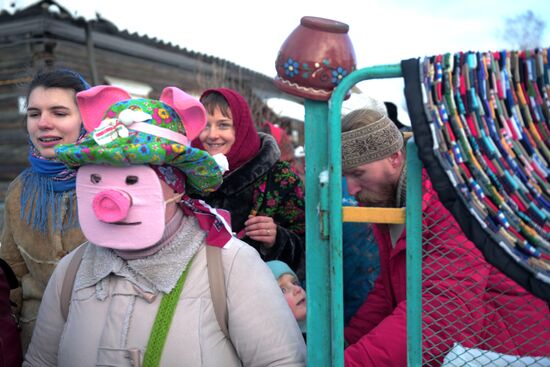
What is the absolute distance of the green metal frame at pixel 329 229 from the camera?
54.1 inches

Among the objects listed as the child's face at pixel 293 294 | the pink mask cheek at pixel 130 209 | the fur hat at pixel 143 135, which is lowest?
the child's face at pixel 293 294

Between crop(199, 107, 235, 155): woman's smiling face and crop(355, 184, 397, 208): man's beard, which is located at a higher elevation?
crop(199, 107, 235, 155): woman's smiling face

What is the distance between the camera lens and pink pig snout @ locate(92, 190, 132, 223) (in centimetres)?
150

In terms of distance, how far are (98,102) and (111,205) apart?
439 millimetres

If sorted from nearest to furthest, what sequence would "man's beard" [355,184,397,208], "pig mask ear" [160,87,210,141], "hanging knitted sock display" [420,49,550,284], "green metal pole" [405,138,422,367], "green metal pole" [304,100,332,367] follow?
1. "hanging knitted sock display" [420,49,550,284]
2. "green metal pole" [405,138,422,367]
3. "green metal pole" [304,100,332,367]
4. "pig mask ear" [160,87,210,141]
5. "man's beard" [355,184,397,208]

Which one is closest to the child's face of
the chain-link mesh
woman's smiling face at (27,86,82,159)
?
the chain-link mesh

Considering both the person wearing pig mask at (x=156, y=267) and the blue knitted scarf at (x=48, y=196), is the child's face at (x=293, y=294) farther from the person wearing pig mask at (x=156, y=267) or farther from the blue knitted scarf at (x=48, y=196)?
the blue knitted scarf at (x=48, y=196)

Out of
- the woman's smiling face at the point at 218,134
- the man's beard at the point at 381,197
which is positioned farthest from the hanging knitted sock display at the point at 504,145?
the woman's smiling face at the point at 218,134

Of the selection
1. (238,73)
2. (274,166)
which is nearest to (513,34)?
(238,73)

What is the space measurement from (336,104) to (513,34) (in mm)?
38358

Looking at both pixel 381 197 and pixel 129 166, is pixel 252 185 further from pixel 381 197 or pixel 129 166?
pixel 129 166

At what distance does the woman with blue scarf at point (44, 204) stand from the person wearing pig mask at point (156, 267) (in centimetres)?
61

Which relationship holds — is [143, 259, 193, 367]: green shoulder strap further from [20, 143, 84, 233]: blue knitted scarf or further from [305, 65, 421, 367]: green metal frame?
[20, 143, 84, 233]: blue knitted scarf

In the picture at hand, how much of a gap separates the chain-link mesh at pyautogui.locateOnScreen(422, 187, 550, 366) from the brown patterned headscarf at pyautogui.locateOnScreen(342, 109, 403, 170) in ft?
1.30
